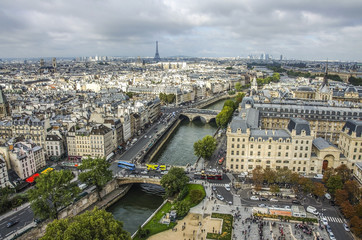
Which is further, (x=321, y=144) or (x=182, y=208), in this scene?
(x=321, y=144)

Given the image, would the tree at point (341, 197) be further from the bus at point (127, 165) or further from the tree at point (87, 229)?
the bus at point (127, 165)

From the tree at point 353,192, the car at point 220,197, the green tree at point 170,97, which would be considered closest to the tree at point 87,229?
the car at point 220,197

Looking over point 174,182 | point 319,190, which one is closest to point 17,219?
point 174,182

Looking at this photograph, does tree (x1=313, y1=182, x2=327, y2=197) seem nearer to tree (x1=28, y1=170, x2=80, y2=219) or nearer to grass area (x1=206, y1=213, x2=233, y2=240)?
grass area (x1=206, y1=213, x2=233, y2=240)

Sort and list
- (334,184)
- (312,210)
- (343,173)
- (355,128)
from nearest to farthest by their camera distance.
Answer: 1. (312,210)
2. (334,184)
3. (343,173)
4. (355,128)

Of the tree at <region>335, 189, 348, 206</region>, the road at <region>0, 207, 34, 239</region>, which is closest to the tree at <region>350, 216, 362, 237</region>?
the tree at <region>335, 189, 348, 206</region>

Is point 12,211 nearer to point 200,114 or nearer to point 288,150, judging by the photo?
point 288,150

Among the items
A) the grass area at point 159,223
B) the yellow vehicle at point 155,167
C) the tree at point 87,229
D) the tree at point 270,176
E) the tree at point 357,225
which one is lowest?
the grass area at point 159,223

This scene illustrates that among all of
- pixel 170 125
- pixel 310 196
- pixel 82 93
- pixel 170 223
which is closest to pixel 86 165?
pixel 170 223

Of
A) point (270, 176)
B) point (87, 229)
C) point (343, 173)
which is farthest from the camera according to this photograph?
point (343, 173)
